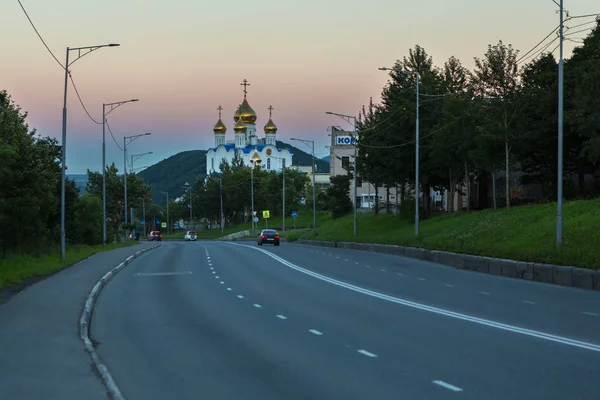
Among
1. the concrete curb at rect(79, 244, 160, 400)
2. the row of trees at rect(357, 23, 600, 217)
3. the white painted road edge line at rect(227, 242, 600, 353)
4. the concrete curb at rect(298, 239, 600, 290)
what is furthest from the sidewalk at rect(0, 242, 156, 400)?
the row of trees at rect(357, 23, 600, 217)

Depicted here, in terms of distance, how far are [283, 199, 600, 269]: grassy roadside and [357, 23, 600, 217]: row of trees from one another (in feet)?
11.6

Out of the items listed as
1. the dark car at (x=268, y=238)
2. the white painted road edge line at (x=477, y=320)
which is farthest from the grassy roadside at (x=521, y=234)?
the dark car at (x=268, y=238)

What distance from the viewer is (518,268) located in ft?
86.1

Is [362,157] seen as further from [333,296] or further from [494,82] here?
[333,296]

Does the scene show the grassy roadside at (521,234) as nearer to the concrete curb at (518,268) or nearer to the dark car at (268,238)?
the concrete curb at (518,268)

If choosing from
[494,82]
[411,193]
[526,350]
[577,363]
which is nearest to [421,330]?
[526,350]

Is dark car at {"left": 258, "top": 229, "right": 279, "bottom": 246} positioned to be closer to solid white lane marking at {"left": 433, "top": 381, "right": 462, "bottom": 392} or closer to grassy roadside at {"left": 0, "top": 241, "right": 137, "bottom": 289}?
grassy roadside at {"left": 0, "top": 241, "right": 137, "bottom": 289}

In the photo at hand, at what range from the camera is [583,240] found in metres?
29.5

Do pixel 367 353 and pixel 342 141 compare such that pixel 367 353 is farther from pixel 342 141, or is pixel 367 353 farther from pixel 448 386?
pixel 342 141

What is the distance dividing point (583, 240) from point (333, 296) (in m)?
13.6

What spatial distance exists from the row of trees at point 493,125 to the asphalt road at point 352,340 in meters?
23.3

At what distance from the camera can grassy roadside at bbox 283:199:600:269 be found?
85.1 ft

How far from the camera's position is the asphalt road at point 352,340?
29.2 ft

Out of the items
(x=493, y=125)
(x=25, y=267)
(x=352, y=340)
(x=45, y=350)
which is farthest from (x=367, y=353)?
(x=493, y=125)
